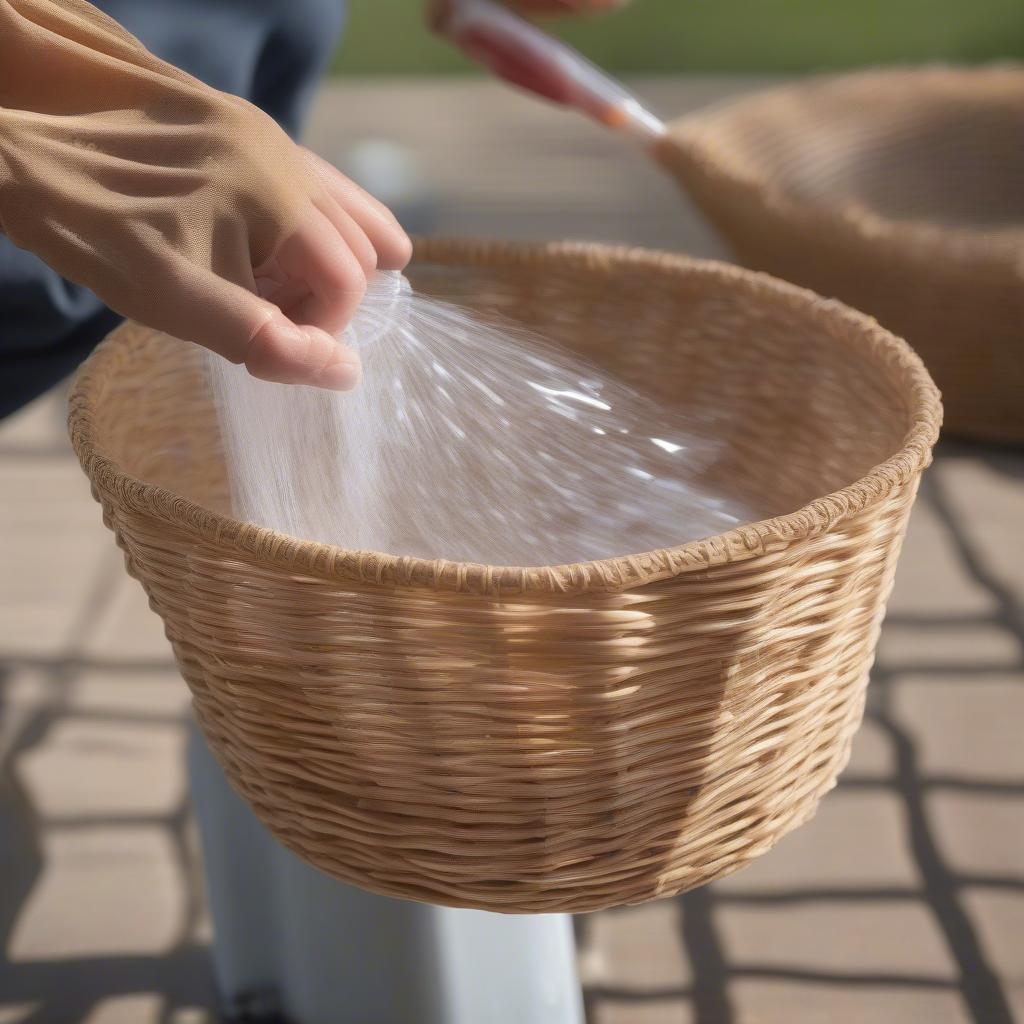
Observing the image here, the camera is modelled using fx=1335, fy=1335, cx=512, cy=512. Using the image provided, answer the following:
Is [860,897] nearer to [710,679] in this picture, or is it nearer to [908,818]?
[908,818]

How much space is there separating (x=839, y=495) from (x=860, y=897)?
0.55 meters

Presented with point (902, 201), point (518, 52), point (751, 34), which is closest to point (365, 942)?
point (518, 52)

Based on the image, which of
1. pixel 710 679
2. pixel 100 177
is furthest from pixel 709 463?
pixel 100 177

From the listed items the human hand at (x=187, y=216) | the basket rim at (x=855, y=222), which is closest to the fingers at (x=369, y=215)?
the human hand at (x=187, y=216)

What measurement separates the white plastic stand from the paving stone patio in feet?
0.32

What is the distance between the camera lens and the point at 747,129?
1.87m

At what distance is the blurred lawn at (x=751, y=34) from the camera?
9.82 ft

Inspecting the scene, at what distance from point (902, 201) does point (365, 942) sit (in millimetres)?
1609

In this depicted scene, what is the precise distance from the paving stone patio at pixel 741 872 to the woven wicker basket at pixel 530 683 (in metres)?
0.32

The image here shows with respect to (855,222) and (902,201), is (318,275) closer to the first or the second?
(855,222)

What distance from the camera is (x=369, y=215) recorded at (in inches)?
25.8

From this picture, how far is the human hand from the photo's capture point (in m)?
0.58

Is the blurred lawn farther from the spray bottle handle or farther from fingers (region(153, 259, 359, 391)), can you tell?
fingers (region(153, 259, 359, 391))

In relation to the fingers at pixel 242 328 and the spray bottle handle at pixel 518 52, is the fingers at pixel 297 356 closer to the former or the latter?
the fingers at pixel 242 328
